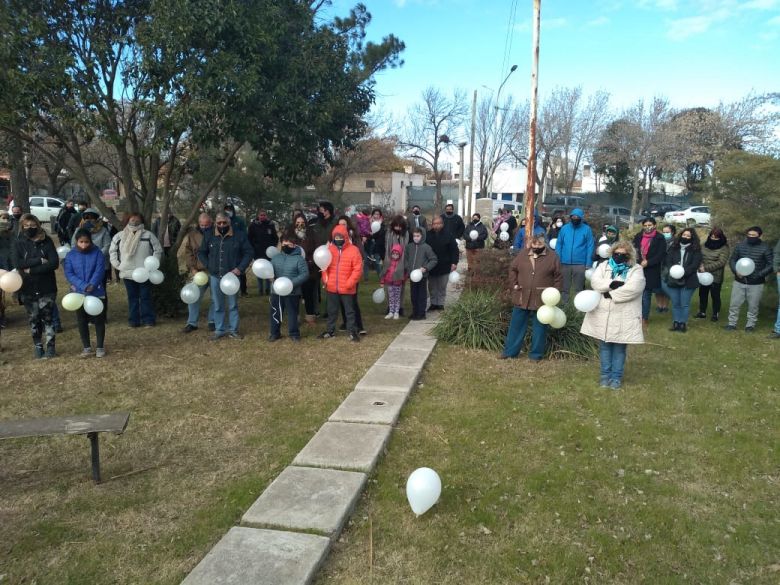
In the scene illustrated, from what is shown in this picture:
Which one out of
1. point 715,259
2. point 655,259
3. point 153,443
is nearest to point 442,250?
point 655,259

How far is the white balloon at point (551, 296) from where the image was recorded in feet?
21.0

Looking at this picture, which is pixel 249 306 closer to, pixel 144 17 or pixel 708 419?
pixel 144 17

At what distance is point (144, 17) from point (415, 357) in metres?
5.98

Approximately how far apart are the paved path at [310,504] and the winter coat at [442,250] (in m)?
3.85

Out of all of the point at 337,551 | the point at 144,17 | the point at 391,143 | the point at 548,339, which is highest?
the point at 391,143

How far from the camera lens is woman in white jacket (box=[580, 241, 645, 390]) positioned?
228 inches

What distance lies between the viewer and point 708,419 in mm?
5281

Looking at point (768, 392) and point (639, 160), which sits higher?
point (639, 160)

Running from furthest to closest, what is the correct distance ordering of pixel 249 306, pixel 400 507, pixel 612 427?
1. pixel 249 306
2. pixel 612 427
3. pixel 400 507

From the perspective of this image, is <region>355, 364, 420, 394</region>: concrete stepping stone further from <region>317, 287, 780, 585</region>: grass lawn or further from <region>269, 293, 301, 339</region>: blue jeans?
<region>269, 293, 301, 339</region>: blue jeans

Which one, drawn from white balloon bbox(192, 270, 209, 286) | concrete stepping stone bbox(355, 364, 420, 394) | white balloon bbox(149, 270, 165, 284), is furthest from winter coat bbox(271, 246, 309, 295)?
concrete stepping stone bbox(355, 364, 420, 394)

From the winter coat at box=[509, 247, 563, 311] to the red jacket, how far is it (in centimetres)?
217

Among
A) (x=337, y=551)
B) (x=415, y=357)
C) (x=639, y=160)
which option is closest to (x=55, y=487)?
(x=337, y=551)

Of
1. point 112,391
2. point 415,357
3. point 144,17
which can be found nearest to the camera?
point 112,391
